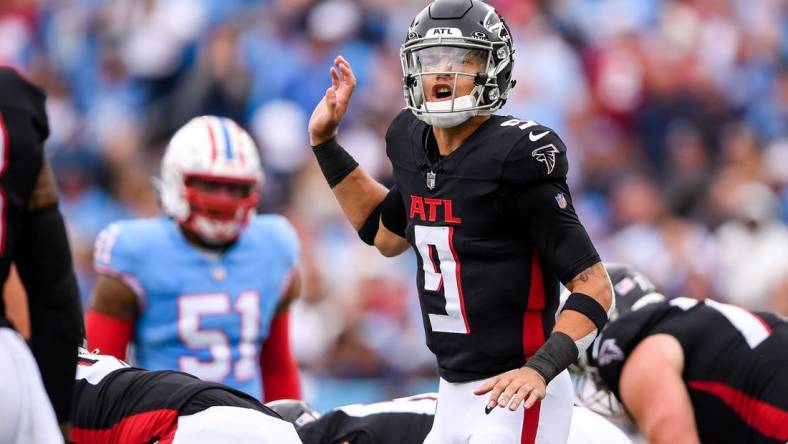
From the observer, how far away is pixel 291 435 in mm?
4332

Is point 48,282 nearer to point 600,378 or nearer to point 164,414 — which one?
point 164,414

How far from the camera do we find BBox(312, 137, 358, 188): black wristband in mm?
4348

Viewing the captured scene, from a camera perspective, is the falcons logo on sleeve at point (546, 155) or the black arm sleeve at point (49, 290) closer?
the black arm sleeve at point (49, 290)

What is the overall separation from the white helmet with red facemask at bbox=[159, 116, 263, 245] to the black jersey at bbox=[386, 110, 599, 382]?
6.12ft

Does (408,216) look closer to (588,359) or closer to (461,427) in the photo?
(461,427)

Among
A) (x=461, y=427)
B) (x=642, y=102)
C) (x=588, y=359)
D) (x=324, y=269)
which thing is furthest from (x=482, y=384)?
(x=642, y=102)

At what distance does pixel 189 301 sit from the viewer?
222 inches

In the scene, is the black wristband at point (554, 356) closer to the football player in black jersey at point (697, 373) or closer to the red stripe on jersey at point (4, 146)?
the football player in black jersey at point (697, 373)

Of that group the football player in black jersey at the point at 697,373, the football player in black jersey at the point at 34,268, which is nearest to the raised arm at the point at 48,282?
the football player in black jersey at the point at 34,268

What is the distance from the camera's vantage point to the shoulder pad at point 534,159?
3.80 m

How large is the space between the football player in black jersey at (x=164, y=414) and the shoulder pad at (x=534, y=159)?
1089mm

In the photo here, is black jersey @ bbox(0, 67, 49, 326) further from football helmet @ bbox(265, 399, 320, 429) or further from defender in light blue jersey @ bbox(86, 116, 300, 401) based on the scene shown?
defender in light blue jersey @ bbox(86, 116, 300, 401)

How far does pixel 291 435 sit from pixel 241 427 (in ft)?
0.60

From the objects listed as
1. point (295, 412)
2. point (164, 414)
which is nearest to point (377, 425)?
point (295, 412)
